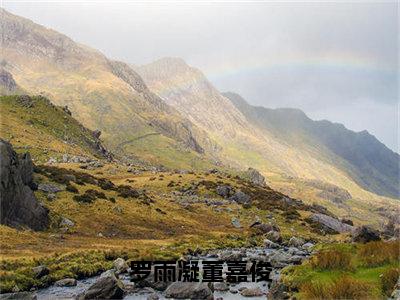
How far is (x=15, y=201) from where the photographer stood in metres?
51.8

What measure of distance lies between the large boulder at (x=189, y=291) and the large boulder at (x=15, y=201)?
26.7m

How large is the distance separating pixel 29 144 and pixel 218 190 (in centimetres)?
6405

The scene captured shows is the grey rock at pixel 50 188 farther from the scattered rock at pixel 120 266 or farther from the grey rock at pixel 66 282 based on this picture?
the grey rock at pixel 66 282

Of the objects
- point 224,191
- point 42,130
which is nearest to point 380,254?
point 224,191

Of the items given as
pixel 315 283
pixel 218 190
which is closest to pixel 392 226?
pixel 218 190

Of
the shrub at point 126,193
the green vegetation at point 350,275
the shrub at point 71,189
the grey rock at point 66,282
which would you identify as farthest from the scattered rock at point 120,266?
the shrub at point 126,193

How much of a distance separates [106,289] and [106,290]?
7cm

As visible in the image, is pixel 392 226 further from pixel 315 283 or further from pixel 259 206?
pixel 315 283

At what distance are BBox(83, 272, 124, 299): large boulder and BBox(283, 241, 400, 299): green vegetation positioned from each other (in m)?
10.5

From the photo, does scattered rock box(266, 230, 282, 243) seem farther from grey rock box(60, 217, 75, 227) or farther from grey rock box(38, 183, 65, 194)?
grey rock box(38, 183, 65, 194)

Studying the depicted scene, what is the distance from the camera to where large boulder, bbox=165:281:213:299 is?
28.9 m

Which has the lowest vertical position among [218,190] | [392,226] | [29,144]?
[392,226]

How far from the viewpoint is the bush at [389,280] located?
22609mm

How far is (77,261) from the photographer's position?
3950 cm
